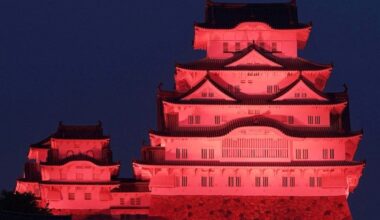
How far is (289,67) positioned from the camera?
74.8 meters

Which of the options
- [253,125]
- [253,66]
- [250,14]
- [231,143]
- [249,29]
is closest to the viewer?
[253,125]

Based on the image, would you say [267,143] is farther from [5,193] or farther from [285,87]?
[5,193]

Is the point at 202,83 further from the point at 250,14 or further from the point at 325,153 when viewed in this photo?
the point at 325,153

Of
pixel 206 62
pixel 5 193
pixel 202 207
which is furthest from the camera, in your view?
pixel 206 62

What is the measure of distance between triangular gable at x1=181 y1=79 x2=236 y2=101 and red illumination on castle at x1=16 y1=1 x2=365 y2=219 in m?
0.06

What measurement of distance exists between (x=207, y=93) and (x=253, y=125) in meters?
3.72

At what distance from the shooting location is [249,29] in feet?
252

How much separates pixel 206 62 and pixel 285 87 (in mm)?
5105

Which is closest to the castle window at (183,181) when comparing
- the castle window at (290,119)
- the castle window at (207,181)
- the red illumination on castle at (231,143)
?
the red illumination on castle at (231,143)

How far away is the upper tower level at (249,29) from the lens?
251 feet

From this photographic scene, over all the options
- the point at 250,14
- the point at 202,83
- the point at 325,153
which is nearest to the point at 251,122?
the point at 202,83

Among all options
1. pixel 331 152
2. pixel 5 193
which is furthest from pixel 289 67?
pixel 5 193

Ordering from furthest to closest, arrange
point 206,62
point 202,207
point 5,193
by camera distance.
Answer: point 206,62
point 202,207
point 5,193

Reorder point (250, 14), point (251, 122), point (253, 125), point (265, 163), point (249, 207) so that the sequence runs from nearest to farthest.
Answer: point (249, 207) < point (265, 163) < point (253, 125) < point (251, 122) < point (250, 14)
